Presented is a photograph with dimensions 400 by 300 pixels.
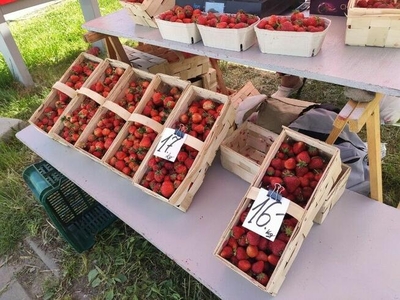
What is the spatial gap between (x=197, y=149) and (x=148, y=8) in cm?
74

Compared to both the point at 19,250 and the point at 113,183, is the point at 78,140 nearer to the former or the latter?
the point at 113,183

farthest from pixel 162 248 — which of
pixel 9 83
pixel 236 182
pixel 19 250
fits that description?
pixel 9 83

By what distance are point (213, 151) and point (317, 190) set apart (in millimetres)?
485

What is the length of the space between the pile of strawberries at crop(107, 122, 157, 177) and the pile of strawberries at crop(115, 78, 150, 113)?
163mm

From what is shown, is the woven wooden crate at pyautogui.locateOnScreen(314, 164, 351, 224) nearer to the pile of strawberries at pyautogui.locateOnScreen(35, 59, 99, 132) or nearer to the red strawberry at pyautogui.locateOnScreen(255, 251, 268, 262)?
the red strawberry at pyautogui.locateOnScreen(255, 251, 268, 262)

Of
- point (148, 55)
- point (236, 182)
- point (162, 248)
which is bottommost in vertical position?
point (162, 248)

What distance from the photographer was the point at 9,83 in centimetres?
342

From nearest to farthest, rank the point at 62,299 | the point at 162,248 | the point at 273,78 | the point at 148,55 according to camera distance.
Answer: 1. the point at 162,248
2. the point at 62,299
3. the point at 148,55
4. the point at 273,78

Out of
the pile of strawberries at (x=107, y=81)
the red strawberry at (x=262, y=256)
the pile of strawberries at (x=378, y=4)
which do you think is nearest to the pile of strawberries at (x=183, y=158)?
the red strawberry at (x=262, y=256)

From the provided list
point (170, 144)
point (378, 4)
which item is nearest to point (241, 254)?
point (170, 144)

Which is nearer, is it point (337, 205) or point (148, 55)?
point (337, 205)

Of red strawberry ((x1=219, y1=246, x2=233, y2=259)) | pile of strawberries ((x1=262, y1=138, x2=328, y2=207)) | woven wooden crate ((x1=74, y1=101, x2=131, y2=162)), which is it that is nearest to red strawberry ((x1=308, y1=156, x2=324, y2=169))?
pile of strawberries ((x1=262, y1=138, x2=328, y2=207))

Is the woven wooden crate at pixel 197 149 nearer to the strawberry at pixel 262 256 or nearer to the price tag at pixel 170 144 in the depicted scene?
the price tag at pixel 170 144

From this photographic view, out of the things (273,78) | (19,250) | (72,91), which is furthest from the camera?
(273,78)
